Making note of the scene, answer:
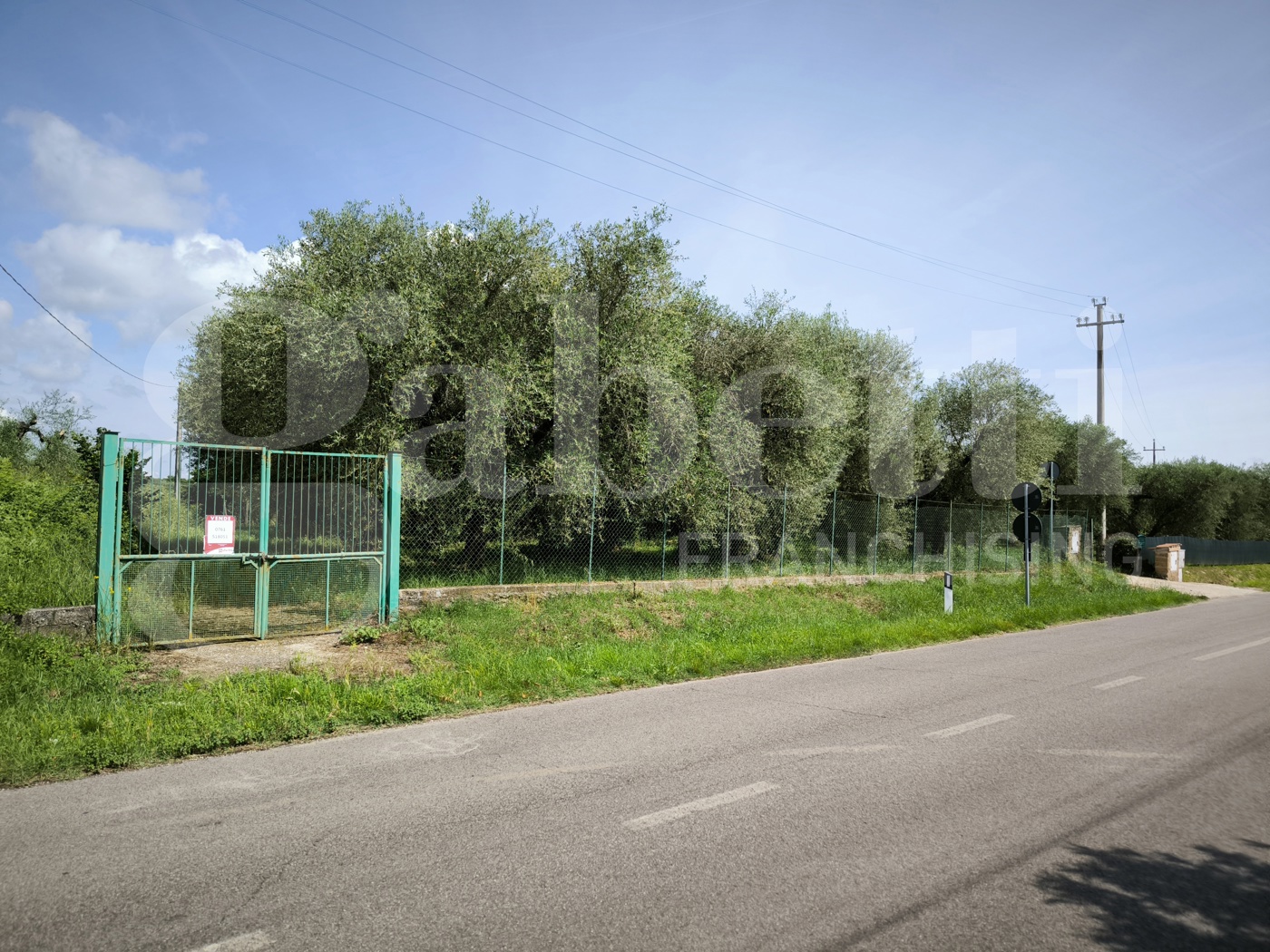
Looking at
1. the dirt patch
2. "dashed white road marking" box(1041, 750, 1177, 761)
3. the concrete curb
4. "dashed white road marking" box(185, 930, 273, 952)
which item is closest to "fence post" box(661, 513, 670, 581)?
the dirt patch

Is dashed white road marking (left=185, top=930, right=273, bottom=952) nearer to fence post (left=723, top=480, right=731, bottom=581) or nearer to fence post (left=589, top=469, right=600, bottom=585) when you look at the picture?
fence post (left=589, top=469, right=600, bottom=585)

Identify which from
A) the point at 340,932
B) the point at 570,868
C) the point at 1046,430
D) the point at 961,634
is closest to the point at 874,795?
the point at 570,868

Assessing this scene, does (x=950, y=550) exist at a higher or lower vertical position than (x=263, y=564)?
lower

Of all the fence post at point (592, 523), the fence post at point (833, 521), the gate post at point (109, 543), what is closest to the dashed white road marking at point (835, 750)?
the gate post at point (109, 543)

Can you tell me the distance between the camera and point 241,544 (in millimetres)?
10219

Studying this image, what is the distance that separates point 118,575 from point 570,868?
7.50 metres

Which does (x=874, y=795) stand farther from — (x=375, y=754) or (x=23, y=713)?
(x=23, y=713)

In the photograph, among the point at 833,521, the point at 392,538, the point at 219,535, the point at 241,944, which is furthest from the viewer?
the point at 833,521

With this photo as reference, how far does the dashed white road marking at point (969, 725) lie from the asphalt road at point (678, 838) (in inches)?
1.5

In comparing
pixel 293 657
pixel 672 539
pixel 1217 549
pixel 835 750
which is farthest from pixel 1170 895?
pixel 1217 549

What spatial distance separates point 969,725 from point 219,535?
8362 millimetres

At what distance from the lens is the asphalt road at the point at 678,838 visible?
3195 mm

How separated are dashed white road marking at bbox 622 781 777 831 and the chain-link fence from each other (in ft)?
26.7

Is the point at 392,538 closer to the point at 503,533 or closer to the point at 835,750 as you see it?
the point at 503,533
